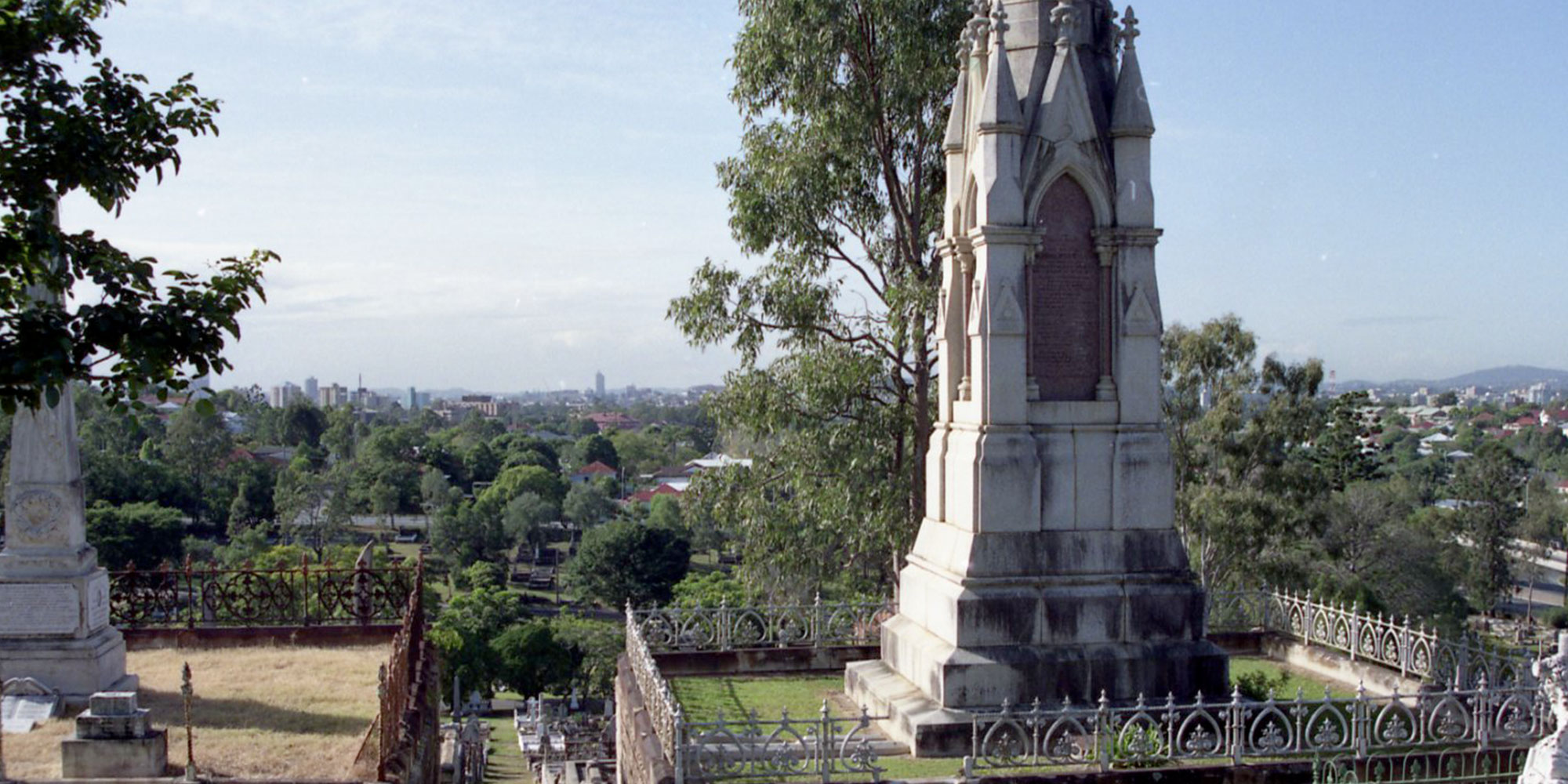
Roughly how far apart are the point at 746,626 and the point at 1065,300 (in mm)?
5863

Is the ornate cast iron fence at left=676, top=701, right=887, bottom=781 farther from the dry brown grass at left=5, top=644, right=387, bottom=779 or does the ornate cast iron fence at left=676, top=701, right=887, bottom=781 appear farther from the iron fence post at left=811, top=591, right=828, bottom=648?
the iron fence post at left=811, top=591, right=828, bottom=648

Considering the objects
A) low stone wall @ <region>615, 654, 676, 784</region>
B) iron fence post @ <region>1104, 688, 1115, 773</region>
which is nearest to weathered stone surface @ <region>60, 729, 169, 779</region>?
low stone wall @ <region>615, 654, 676, 784</region>

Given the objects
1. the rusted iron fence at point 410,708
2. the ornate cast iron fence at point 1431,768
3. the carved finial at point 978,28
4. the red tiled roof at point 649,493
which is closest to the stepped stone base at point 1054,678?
the ornate cast iron fence at point 1431,768

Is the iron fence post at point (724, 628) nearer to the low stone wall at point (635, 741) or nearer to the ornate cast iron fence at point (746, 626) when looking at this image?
the ornate cast iron fence at point (746, 626)

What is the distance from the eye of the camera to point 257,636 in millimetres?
16016

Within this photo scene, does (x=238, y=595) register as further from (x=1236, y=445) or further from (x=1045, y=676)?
(x=1236, y=445)

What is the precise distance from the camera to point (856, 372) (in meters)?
Result: 16.1

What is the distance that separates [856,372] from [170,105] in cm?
1058

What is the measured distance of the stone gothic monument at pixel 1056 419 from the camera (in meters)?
10.4

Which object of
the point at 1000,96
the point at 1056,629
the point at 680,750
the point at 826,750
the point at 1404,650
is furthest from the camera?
the point at 1404,650

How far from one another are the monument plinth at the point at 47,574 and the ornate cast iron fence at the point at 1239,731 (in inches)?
362

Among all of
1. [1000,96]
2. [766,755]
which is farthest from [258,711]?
[1000,96]

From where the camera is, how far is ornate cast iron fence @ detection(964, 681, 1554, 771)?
9.02 meters

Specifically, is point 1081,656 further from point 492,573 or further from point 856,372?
point 492,573
